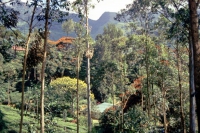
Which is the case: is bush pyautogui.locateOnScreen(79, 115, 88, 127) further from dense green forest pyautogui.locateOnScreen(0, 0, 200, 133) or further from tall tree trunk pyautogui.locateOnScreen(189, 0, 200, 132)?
tall tree trunk pyautogui.locateOnScreen(189, 0, 200, 132)

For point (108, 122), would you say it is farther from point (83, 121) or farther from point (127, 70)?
point (83, 121)

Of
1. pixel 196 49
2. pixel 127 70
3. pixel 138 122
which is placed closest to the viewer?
pixel 196 49

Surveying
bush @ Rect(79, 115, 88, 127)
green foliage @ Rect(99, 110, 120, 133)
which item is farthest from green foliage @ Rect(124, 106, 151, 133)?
bush @ Rect(79, 115, 88, 127)

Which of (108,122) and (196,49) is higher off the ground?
(196,49)

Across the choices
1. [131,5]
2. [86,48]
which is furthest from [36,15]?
[131,5]

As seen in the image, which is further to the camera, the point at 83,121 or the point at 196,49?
the point at 83,121

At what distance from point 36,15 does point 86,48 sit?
7148mm

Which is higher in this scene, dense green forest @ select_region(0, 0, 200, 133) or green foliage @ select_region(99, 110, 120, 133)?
dense green forest @ select_region(0, 0, 200, 133)

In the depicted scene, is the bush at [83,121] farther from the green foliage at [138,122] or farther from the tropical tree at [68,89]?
the green foliage at [138,122]

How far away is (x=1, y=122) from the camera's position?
19.6 metres

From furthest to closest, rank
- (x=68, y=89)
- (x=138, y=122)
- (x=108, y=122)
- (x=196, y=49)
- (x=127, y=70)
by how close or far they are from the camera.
A: (x=68, y=89) < (x=108, y=122) < (x=127, y=70) < (x=138, y=122) < (x=196, y=49)

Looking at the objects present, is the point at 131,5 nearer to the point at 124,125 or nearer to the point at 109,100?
the point at 109,100

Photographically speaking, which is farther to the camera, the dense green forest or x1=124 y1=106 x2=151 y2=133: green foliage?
x1=124 y1=106 x2=151 y2=133: green foliage

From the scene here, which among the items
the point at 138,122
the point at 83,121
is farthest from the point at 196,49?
the point at 83,121
